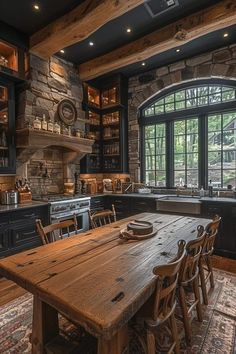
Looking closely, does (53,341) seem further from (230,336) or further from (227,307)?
(227,307)

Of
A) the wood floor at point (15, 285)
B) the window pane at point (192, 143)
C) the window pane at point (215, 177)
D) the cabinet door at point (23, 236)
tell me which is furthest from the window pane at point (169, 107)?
the cabinet door at point (23, 236)

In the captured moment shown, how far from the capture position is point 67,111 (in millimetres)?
4512

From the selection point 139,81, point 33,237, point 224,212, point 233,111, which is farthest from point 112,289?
point 139,81

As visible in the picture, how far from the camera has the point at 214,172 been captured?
4281mm

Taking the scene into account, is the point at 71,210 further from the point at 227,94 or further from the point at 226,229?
the point at 227,94

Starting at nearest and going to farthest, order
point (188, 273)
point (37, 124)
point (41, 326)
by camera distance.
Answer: point (41, 326) → point (188, 273) → point (37, 124)

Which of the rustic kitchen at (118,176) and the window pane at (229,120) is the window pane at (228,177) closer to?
the rustic kitchen at (118,176)

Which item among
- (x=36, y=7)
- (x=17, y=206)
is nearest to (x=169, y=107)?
(x=36, y=7)

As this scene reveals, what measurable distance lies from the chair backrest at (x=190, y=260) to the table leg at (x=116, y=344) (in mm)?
606

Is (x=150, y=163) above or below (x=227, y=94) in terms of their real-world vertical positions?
below

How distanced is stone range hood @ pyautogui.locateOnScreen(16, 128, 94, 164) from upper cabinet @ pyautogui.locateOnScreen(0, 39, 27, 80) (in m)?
0.93

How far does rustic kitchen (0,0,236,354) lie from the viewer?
52.7 inches

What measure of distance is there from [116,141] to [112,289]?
428cm

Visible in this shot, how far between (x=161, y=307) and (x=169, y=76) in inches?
172
